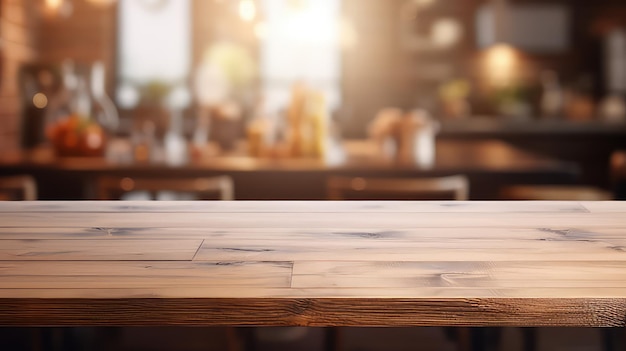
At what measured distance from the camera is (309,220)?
120 centimetres

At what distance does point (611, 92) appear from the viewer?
6.75 meters

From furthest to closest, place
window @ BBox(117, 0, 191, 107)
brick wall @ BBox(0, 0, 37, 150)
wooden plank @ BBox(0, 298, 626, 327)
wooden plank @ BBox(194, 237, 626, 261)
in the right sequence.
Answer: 1. window @ BBox(117, 0, 191, 107)
2. brick wall @ BBox(0, 0, 37, 150)
3. wooden plank @ BBox(194, 237, 626, 261)
4. wooden plank @ BBox(0, 298, 626, 327)

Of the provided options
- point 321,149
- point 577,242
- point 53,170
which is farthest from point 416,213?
point 53,170

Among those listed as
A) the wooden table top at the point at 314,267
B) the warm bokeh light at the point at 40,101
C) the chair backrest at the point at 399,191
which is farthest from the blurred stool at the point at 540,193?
the warm bokeh light at the point at 40,101

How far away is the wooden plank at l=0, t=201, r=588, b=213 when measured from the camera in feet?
4.24

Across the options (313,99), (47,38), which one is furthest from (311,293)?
(47,38)

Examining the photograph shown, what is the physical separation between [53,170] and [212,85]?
3474 mm

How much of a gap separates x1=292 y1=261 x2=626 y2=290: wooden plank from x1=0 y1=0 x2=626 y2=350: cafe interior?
901 millimetres

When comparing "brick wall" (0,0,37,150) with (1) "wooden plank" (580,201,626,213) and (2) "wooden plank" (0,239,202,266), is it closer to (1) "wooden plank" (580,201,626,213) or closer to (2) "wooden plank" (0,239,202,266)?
(2) "wooden plank" (0,239,202,266)

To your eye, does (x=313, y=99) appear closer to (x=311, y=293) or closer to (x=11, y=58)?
(x=311, y=293)

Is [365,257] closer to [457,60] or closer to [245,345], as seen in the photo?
[245,345]

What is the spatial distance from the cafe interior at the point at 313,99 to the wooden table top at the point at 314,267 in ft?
2.21

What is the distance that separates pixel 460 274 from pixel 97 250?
0.50 metres

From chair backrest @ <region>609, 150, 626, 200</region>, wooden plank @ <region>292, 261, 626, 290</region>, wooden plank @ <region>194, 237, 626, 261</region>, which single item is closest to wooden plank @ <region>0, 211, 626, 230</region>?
wooden plank @ <region>194, 237, 626, 261</region>
